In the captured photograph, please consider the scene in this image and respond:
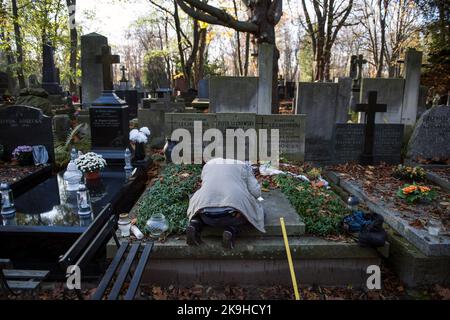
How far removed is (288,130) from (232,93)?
2.41 metres

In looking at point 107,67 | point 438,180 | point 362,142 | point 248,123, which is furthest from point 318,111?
point 107,67

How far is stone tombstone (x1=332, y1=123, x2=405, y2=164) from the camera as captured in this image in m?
8.04

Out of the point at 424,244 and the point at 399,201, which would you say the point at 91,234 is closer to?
the point at 424,244

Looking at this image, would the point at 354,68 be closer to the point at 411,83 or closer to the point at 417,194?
the point at 411,83

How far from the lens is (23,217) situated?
4.62m

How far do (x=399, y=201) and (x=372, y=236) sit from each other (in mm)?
1931

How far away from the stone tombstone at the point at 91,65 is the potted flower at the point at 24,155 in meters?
4.71

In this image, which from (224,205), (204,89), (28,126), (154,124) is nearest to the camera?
(224,205)

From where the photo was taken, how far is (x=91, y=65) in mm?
11469

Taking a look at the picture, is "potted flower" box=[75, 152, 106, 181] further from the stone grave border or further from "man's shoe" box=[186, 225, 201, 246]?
the stone grave border

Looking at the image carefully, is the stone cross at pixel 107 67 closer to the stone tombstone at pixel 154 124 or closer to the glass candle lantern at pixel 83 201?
the stone tombstone at pixel 154 124
